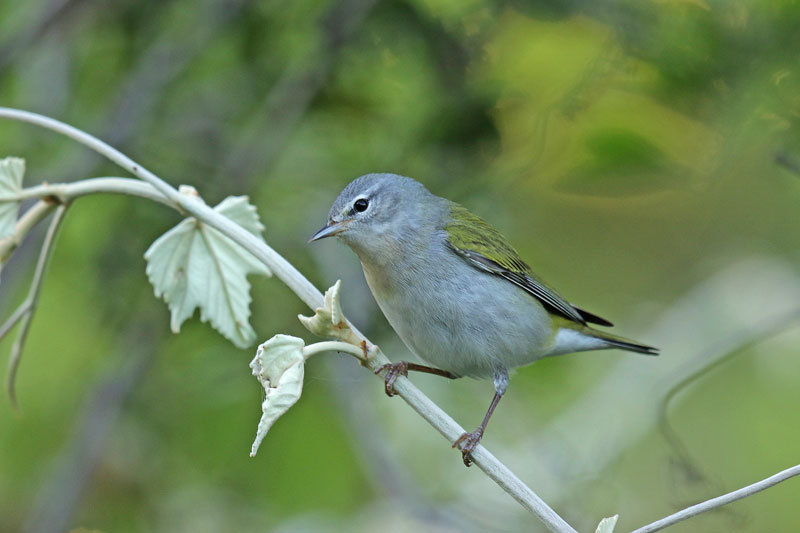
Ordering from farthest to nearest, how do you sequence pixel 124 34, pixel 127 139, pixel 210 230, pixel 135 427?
pixel 135 427, pixel 124 34, pixel 127 139, pixel 210 230

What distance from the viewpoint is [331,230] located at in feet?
10.1

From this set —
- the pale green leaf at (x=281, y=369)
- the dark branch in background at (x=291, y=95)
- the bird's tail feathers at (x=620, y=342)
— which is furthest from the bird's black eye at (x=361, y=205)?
the pale green leaf at (x=281, y=369)

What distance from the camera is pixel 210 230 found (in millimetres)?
2236

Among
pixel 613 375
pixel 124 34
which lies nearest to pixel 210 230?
pixel 124 34

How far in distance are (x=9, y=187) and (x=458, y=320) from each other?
1.51 m

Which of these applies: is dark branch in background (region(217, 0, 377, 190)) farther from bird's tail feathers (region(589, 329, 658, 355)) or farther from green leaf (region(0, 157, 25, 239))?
green leaf (region(0, 157, 25, 239))

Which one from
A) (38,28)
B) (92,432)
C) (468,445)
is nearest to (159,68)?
(38,28)

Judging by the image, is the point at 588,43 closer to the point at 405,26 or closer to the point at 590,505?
the point at 405,26

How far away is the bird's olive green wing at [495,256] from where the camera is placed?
3314 millimetres

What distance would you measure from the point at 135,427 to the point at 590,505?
233 centimetres

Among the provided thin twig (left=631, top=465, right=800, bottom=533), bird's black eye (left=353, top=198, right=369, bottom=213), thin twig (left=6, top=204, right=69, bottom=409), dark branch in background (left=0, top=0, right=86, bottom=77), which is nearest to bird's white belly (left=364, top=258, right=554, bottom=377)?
bird's black eye (left=353, top=198, right=369, bottom=213)

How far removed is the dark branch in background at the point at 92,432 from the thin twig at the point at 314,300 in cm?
222

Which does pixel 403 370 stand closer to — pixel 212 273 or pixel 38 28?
pixel 212 273

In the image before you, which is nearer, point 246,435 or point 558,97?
point 558,97
